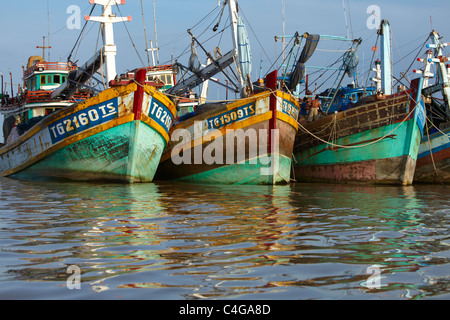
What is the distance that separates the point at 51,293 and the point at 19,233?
2.85 metres

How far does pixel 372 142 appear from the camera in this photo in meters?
17.6

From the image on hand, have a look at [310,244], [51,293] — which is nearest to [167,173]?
[310,244]

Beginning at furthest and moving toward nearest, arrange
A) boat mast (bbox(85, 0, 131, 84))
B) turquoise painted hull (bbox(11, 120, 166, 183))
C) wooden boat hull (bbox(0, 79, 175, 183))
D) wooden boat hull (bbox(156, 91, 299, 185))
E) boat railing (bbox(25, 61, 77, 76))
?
1. boat railing (bbox(25, 61, 77, 76))
2. boat mast (bbox(85, 0, 131, 84))
3. wooden boat hull (bbox(156, 91, 299, 185))
4. turquoise painted hull (bbox(11, 120, 166, 183))
5. wooden boat hull (bbox(0, 79, 175, 183))

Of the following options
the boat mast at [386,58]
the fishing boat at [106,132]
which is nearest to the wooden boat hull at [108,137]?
the fishing boat at [106,132]

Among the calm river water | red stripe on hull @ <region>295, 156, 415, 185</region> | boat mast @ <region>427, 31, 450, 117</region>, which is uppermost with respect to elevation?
boat mast @ <region>427, 31, 450, 117</region>

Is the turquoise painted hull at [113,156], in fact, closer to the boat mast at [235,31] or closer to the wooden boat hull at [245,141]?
the wooden boat hull at [245,141]

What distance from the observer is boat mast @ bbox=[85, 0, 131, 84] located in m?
16.3

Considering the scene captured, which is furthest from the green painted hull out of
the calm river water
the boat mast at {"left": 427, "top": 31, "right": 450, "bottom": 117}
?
the calm river water

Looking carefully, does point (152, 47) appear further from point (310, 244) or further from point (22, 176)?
point (310, 244)

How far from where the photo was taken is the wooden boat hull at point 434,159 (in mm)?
18750

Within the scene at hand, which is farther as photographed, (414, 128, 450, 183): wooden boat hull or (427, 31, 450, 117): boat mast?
(427, 31, 450, 117): boat mast

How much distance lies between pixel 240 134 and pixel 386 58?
320 inches

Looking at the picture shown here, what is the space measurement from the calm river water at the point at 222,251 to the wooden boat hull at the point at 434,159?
9797 millimetres

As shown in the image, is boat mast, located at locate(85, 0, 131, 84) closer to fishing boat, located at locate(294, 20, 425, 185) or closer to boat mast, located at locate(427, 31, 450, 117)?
fishing boat, located at locate(294, 20, 425, 185)
